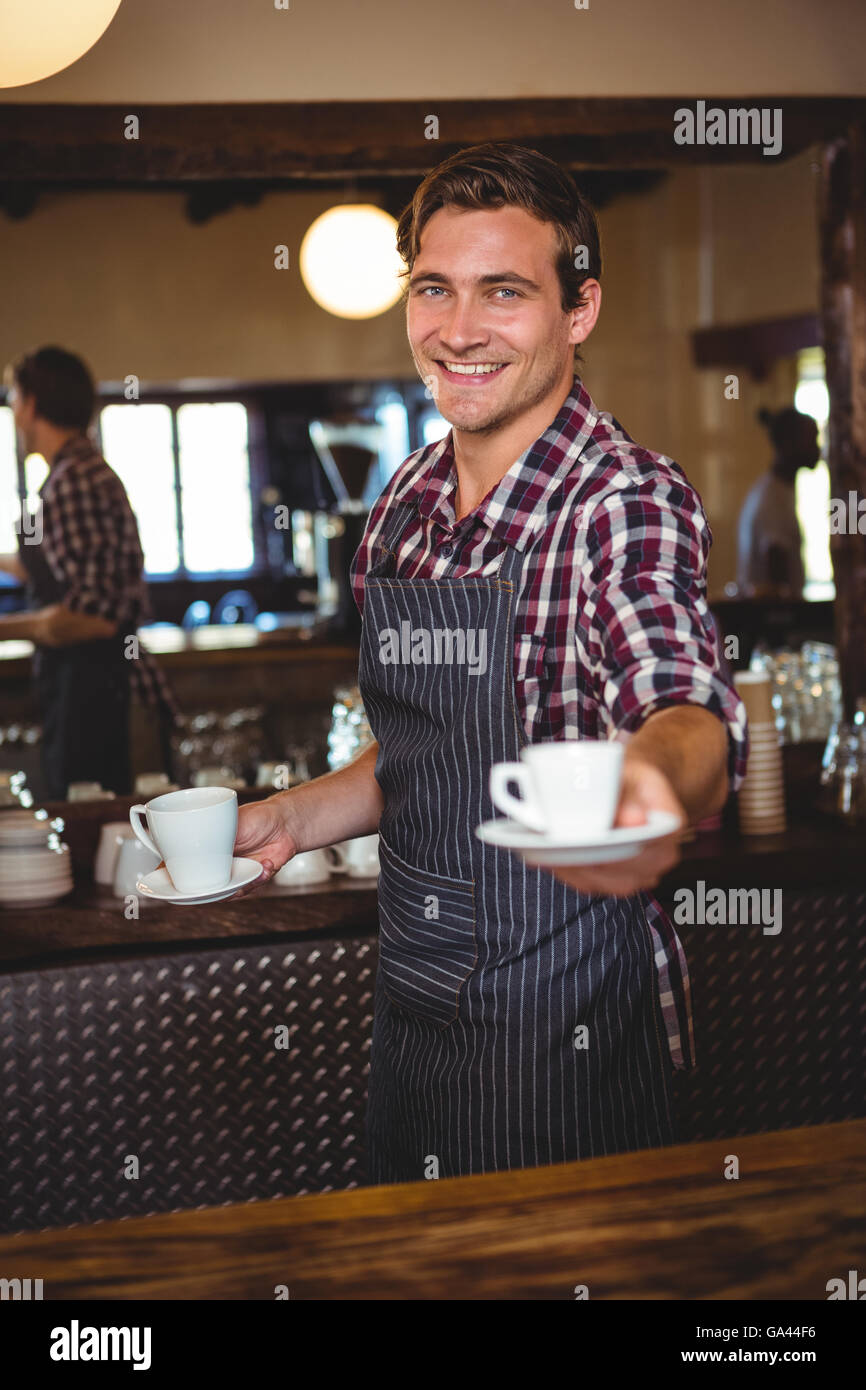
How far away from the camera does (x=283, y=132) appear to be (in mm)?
3100

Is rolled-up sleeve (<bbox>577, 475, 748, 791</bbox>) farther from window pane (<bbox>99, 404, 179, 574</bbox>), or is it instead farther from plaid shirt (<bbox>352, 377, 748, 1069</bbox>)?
window pane (<bbox>99, 404, 179, 574</bbox>)

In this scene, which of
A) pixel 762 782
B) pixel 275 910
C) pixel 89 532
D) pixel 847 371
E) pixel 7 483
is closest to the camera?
pixel 275 910

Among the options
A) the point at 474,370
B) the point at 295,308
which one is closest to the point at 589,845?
the point at 474,370

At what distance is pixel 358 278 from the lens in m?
5.80

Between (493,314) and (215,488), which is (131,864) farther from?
(215,488)

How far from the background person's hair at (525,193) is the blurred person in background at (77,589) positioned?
7.41 feet

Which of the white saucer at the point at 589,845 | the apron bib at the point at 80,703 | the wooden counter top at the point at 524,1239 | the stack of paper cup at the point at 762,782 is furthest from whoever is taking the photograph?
the apron bib at the point at 80,703

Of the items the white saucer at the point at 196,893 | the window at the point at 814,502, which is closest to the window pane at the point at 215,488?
the window at the point at 814,502

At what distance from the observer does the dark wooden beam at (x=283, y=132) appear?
3.04 m

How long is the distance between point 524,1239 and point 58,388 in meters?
3.20

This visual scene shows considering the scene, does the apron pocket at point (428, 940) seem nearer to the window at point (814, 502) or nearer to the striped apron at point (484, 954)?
the striped apron at point (484, 954)

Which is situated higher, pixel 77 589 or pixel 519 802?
pixel 77 589

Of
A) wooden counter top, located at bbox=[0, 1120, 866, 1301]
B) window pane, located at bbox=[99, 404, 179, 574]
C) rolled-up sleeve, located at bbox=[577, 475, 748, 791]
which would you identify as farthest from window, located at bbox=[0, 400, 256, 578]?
wooden counter top, located at bbox=[0, 1120, 866, 1301]
